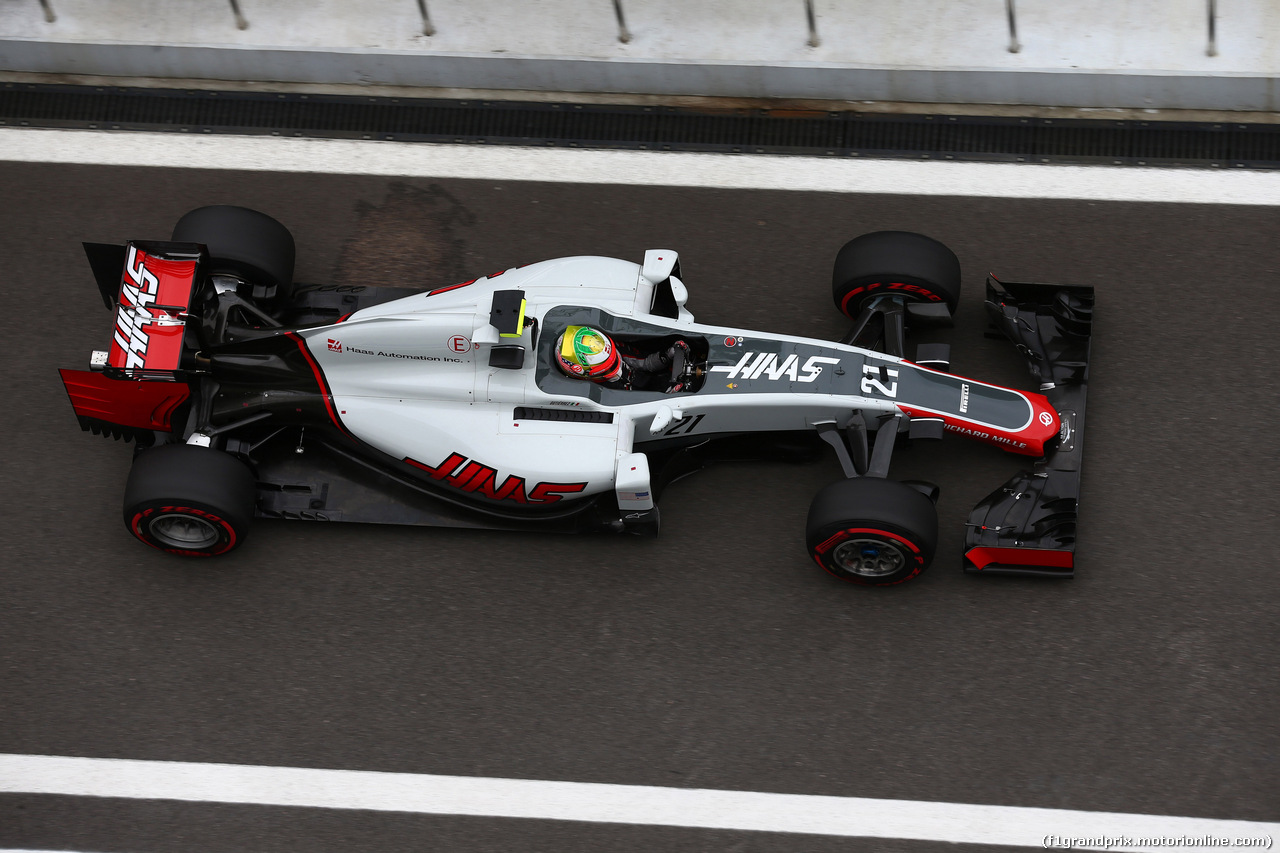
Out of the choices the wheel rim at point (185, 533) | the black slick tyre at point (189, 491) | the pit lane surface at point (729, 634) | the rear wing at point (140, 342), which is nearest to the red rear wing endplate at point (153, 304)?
the rear wing at point (140, 342)

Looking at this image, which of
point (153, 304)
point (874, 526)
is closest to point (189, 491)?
point (153, 304)

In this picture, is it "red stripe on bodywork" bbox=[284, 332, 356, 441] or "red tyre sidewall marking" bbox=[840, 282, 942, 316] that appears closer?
"red stripe on bodywork" bbox=[284, 332, 356, 441]

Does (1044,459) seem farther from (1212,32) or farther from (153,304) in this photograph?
(153,304)

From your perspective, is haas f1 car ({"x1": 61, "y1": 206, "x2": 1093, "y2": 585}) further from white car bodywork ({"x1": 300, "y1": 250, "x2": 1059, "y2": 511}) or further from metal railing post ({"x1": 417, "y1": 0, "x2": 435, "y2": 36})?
metal railing post ({"x1": 417, "y1": 0, "x2": 435, "y2": 36})

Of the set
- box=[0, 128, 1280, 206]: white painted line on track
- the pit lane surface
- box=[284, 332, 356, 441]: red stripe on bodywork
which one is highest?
box=[0, 128, 1280, 206]: white painted line on track

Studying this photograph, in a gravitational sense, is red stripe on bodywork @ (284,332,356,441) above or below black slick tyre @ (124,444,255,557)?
above

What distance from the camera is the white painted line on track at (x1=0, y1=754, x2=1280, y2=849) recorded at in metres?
7.45

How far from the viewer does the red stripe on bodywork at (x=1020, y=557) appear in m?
7.84

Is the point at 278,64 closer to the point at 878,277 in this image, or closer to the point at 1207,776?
the point at 878,277

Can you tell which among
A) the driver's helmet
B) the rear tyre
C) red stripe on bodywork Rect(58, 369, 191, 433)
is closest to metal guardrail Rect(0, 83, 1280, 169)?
the rear tyre

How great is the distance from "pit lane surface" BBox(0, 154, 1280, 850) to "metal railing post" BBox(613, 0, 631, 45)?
2051 mm

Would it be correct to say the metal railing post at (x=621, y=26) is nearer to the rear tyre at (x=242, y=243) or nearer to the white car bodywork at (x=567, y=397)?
the white car bodywork at (x=567, y=397)

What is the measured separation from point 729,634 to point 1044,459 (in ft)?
6.64

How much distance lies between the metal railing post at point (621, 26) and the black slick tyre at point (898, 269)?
2.51m
